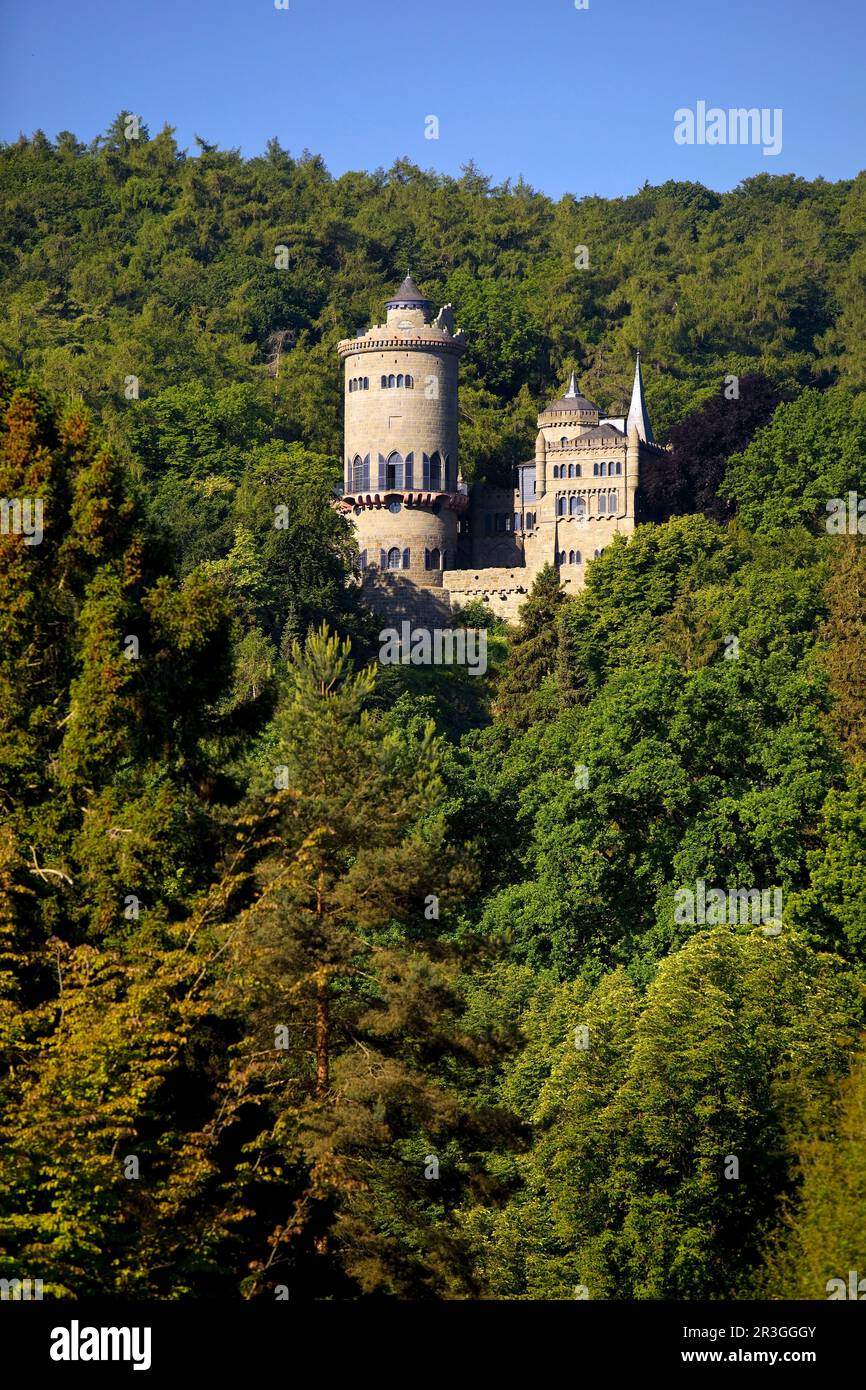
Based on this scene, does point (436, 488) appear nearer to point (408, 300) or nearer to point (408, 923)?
point (408, 300)

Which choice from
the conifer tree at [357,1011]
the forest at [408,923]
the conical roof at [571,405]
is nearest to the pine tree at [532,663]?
the forest at [408,923]

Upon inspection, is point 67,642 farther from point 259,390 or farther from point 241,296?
point 241,296

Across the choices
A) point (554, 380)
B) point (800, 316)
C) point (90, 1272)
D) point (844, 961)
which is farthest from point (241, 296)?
point (90, 1272)

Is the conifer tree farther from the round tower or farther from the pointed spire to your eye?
the pointed spire

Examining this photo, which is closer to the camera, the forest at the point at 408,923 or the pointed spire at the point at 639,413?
the forest at the point at 408,923

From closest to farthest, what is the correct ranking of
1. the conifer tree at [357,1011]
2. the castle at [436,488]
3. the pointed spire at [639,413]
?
the conifer tree at [357,1011] → the castle at [436,488] → the pointed spire at [639,413]

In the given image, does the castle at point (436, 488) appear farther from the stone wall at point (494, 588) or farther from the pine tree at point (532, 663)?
the pine tree at point (532, 663)
